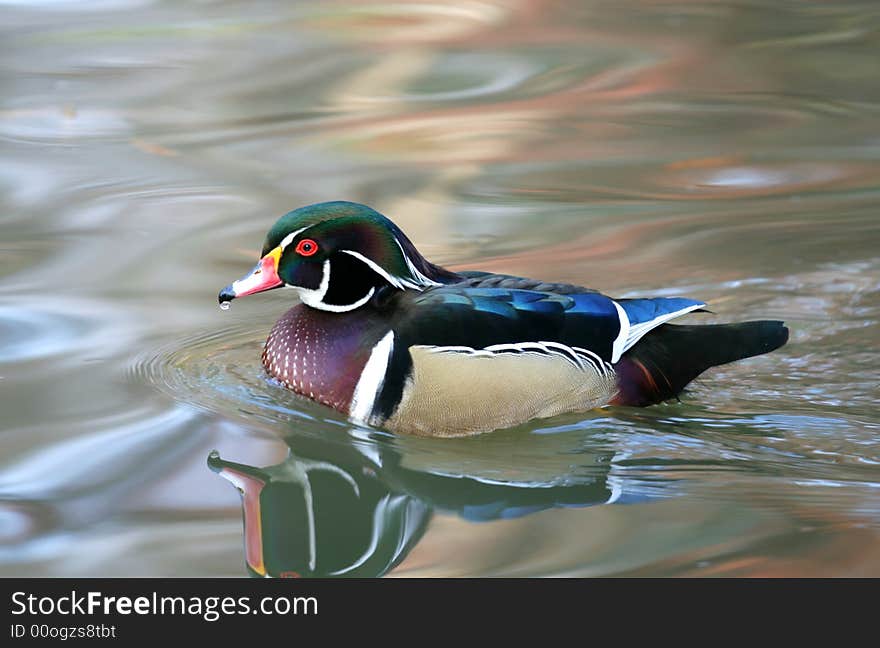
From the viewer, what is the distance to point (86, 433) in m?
4.89

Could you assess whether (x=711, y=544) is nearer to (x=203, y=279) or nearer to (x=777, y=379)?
(x=777, y=379)

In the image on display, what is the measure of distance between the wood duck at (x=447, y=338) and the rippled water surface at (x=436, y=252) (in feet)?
0.36

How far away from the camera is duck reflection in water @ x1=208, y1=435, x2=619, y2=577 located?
3.99 m

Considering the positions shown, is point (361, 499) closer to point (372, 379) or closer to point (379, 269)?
point (372, 379)

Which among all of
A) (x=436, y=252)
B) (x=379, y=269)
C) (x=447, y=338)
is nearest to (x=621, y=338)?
(x=447, y=338)

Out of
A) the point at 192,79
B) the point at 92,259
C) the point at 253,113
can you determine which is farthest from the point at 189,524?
the point at 192,79

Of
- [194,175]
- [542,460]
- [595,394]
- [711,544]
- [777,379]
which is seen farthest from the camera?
[194,175]

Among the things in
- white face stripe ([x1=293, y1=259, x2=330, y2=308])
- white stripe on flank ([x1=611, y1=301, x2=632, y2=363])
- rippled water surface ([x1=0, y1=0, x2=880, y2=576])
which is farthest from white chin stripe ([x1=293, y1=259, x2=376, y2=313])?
white stripe on flank ([x1=611, y1=301, x2=632, y2=363])

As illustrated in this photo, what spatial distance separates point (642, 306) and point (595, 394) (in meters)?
0.38

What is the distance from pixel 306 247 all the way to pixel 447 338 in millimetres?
651

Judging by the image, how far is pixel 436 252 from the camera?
6.95 m

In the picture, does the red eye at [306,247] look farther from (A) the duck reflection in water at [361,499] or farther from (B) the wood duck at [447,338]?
(A) the duck reflection in water at [361,499]

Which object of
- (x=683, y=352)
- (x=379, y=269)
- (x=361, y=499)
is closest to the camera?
(x=361, y=499)

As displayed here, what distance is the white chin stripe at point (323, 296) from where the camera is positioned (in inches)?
195
